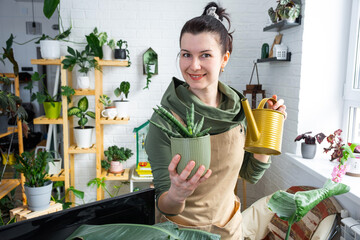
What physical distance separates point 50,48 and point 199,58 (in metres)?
2.36

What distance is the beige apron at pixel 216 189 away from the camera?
1.14m

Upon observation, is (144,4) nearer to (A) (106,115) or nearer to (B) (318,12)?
(A) (106,115)

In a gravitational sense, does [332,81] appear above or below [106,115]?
above

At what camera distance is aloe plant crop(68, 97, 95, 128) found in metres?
2.99

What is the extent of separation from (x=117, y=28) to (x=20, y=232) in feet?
9.42

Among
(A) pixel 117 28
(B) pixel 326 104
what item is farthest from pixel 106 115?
(B) pixel 326 104

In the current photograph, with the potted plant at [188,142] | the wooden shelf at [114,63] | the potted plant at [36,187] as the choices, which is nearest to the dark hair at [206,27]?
the potted plant at [188,142]

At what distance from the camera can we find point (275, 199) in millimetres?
795

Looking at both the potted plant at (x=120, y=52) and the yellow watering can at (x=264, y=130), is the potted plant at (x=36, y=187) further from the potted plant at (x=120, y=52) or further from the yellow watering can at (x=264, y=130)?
the yellow watering can at (x=264, y=130)

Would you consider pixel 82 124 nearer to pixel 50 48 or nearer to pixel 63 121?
pixel 63 121

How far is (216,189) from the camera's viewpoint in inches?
45.6

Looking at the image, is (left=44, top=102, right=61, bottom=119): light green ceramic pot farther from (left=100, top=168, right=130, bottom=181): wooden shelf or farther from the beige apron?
the beige apron

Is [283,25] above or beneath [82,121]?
above

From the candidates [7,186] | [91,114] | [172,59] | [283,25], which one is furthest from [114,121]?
[283,25]
